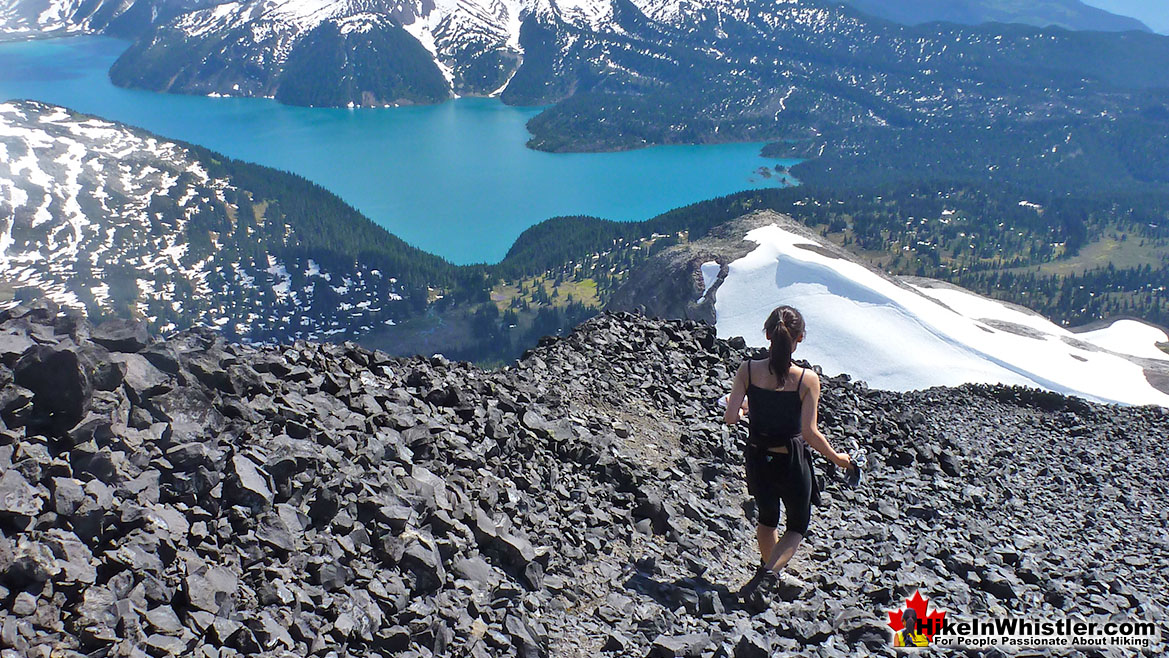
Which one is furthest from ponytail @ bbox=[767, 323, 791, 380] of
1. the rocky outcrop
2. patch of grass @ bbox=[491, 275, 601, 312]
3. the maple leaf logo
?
patch of grass @ bbox=[491, 275, 601, 312]

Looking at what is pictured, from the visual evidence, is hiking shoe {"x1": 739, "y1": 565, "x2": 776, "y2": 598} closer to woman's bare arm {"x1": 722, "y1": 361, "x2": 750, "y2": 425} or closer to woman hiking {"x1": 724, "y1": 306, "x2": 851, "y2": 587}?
woman hiking {"x1": 724, "y1": 306, "x2": 851, "y2": 587}

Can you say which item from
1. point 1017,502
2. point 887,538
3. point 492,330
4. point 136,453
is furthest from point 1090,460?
point 492,330

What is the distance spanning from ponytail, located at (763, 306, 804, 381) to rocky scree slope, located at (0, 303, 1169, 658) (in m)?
2.95

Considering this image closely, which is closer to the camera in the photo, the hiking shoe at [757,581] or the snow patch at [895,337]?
the hiking shoe at [757,581]

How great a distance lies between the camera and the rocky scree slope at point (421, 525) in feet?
24.5

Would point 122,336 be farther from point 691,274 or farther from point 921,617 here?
point 691,274

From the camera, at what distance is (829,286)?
4684 cm

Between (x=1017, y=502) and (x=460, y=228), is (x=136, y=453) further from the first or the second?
(x=460, y=228)

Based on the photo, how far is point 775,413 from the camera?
921cm

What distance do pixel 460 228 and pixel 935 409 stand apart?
523ft

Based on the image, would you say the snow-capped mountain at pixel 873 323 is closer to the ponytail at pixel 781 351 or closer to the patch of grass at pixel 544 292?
the ponytail at pixel 781 351

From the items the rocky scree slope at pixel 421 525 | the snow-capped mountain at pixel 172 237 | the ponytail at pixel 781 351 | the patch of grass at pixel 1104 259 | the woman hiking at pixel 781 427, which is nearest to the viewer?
the rocky scree slope at pixel 421 525

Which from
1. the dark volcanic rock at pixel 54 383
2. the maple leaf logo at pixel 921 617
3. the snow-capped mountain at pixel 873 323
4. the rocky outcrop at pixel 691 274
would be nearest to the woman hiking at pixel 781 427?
the maple leaf logo at pixel 921 617

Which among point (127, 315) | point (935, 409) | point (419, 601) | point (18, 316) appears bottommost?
point (127, 315)
